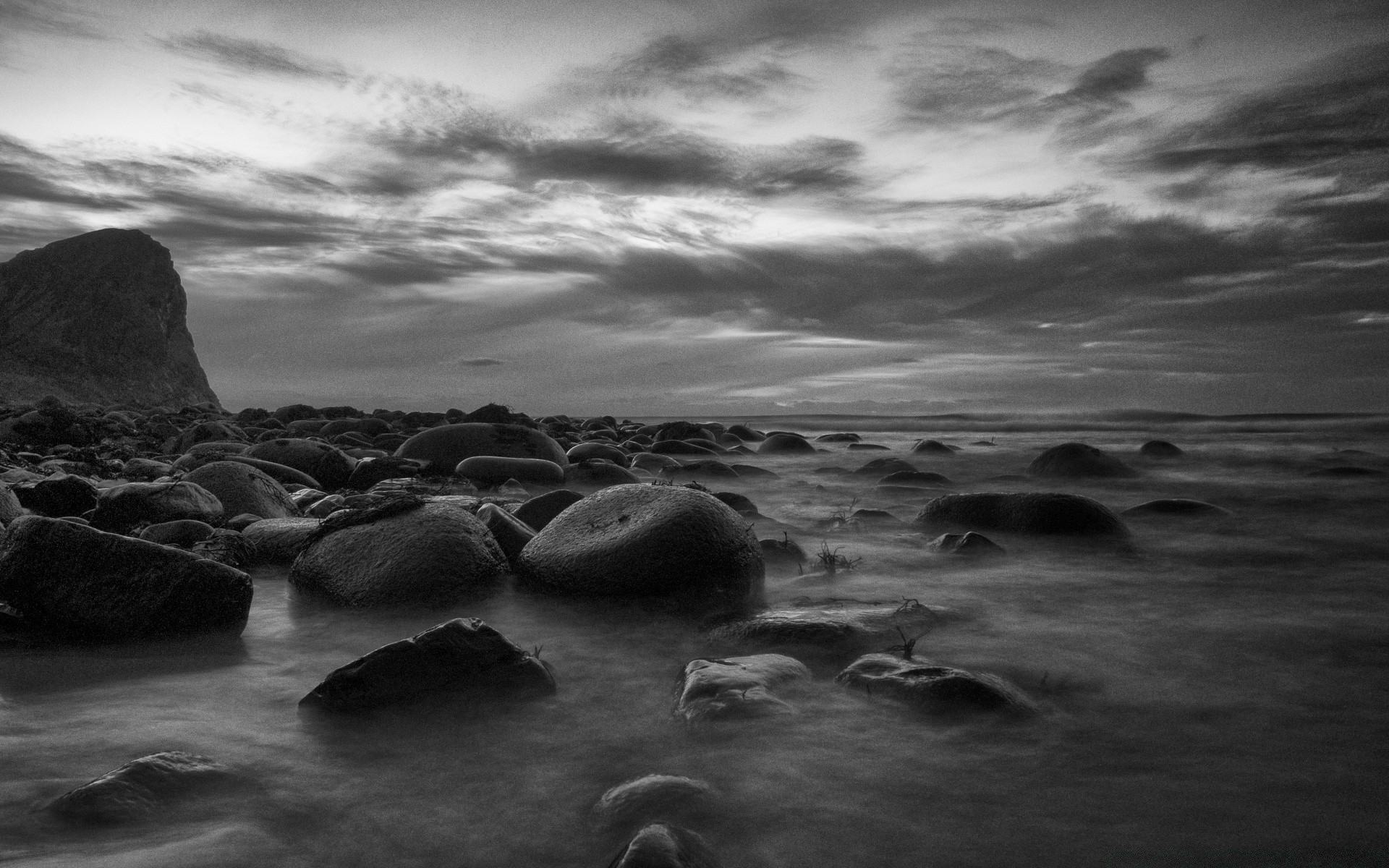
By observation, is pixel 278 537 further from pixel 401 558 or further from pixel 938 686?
pixel 938 686

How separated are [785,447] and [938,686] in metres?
12.3

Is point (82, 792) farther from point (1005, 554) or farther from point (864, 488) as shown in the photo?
point (864, 488)

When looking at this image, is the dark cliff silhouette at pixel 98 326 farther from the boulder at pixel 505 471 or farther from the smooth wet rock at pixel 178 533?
the smooth wet rock at pixel 178 533

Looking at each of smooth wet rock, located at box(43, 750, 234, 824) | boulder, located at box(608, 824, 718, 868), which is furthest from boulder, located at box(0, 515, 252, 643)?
boulder, located at box(608, 824, 718, 868)

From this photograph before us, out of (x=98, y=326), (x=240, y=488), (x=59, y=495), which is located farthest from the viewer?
(x=98, y=326)

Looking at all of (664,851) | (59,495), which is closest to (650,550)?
(664,851)

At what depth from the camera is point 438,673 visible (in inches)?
95.1

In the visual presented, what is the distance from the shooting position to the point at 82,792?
175cm

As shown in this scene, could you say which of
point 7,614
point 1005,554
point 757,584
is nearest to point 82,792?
point 7,614

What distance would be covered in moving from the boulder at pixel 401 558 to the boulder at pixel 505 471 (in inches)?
157

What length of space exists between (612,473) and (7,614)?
222 inches

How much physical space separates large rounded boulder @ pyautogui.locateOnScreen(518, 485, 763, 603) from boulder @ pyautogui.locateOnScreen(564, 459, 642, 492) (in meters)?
4.14

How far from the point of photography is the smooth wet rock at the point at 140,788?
1709 mm

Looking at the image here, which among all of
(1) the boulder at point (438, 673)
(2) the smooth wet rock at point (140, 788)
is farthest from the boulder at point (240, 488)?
(2) the smooth wet rock at point (140, 788)
